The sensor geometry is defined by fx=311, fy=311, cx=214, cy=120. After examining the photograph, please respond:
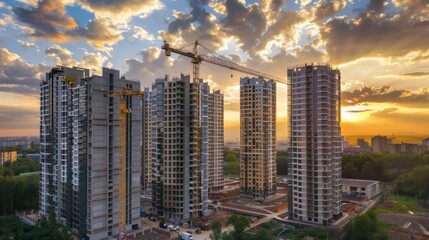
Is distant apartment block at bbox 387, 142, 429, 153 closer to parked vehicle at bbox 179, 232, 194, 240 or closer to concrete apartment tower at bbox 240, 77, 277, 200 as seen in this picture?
concrete apartment tower at bbox 240, 77, 277, 200

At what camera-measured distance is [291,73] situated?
56031 millimetres

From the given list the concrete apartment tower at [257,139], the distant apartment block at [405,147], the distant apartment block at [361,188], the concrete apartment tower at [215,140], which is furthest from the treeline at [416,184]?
the distant apartment block at [405,147]

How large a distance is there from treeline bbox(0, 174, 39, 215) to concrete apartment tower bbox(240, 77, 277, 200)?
4549 cm

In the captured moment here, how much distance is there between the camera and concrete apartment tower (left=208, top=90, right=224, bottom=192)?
3201 inches

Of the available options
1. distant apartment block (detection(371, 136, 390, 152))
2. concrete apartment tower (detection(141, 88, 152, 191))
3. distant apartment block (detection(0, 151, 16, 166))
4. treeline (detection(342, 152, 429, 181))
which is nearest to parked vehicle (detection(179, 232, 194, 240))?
concrete apartment tower (detection(141, 88, 152, 191))

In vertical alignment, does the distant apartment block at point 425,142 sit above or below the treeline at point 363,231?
above

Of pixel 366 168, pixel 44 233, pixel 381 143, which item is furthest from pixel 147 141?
pixel 381 143

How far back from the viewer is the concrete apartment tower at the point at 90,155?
44844mm

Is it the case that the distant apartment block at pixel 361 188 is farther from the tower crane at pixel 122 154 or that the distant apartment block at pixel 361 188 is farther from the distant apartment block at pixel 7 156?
the distant apartment block at pixel 7 156

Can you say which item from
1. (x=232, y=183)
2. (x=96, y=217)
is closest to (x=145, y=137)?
(x=232, y=183)

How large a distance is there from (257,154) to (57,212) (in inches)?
1669

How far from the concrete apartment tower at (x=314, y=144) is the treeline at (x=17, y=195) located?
5199 cm

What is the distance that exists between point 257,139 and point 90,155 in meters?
39.8

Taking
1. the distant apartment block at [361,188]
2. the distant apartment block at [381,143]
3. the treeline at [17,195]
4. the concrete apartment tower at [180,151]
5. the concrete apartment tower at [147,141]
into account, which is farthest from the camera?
the distant apartment block at [381,143]
